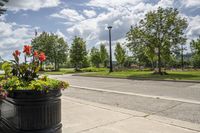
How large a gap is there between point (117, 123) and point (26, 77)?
2554 mm

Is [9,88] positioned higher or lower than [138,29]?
lower

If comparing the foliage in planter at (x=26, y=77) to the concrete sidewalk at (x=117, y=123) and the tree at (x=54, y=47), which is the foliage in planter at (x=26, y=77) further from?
the tree at (x=54, y=47)

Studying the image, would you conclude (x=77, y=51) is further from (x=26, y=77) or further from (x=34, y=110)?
(x=34, y=110)

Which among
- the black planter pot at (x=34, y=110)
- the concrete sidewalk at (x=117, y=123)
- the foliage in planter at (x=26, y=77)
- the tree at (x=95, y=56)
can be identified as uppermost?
the tree at (x=95, y=56)

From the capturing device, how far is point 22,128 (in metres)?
3.53

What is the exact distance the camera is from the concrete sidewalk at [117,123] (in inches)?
201

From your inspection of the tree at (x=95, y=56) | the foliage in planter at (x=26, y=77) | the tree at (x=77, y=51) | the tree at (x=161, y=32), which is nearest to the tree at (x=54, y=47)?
the tree at (x=77, y=51)

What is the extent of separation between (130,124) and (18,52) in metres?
2.93

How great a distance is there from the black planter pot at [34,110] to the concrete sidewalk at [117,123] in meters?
1.55

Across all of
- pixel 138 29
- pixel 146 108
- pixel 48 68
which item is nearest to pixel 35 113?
pixel 146 108

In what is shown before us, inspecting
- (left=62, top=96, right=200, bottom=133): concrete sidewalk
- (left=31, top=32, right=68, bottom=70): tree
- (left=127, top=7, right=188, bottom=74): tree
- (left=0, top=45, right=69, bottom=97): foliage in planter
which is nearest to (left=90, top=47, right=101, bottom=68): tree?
(left=31, top=32, right=68, bottom=70): tree

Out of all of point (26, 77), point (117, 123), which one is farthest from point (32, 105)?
point (117, 123)

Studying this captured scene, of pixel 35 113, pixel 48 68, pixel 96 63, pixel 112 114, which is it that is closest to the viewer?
pixel 35 113

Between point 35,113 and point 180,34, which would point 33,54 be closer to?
point 35,113
